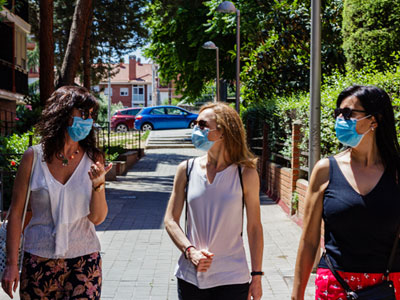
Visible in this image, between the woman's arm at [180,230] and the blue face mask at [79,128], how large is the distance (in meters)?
0.58

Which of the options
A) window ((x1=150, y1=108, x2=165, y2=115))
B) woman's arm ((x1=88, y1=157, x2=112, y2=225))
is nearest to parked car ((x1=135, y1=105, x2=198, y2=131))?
window ((x1=150, y1=108, x2=165, y2=115))

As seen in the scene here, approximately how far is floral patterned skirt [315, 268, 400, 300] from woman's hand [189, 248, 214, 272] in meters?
0.59

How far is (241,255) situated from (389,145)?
1006 millimetres

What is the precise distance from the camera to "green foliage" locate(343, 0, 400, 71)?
10852mm

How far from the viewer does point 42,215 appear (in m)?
3.28

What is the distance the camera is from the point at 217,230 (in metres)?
3.20

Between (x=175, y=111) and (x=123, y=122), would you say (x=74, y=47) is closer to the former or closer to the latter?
(x=175, y=111)

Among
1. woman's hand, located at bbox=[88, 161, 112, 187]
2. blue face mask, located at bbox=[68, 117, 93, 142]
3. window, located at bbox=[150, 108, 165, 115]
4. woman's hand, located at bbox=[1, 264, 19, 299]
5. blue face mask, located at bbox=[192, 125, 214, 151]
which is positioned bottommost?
woman's hand, located at bbox=[1, 264, 19, 299]

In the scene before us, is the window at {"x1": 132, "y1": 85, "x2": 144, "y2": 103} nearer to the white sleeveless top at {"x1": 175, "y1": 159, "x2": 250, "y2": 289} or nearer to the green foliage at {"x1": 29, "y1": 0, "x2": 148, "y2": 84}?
the green foliage at {"x1": 29, "y1": 0, "x2": 148, "y2": 84}

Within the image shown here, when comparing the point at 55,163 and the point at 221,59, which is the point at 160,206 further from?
the point at 221,59

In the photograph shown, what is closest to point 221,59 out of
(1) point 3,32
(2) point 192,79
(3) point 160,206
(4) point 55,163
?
(2) point 192,79

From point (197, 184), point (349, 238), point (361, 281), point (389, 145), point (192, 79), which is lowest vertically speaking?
point (361, 281)

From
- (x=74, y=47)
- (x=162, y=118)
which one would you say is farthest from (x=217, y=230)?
(x=162, y=118)

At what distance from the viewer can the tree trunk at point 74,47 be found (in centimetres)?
1515
